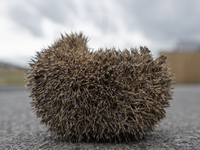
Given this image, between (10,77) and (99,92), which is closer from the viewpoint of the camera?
(99,92)

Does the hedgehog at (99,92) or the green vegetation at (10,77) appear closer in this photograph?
the hedgehog at (99,92)

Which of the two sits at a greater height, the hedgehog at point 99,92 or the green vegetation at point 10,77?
the green vegetation at point 10,77

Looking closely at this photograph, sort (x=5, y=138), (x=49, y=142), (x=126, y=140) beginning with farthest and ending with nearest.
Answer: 1. (x=5, y=138)
2. (x=49, y=142)
3. (x=126, y=140)

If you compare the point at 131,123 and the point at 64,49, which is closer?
the point at 131,123

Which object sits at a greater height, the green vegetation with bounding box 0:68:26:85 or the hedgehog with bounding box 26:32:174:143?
the green vegetation with bounding box 0:68:26:85

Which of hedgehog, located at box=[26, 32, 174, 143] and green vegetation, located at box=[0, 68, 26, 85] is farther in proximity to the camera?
green vegetation, located at box=[0, 68, 26, 85]

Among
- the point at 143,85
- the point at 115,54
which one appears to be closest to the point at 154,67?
the point at 143,85

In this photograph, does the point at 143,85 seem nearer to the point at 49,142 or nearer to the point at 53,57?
the point at 53,57

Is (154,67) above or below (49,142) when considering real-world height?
above
